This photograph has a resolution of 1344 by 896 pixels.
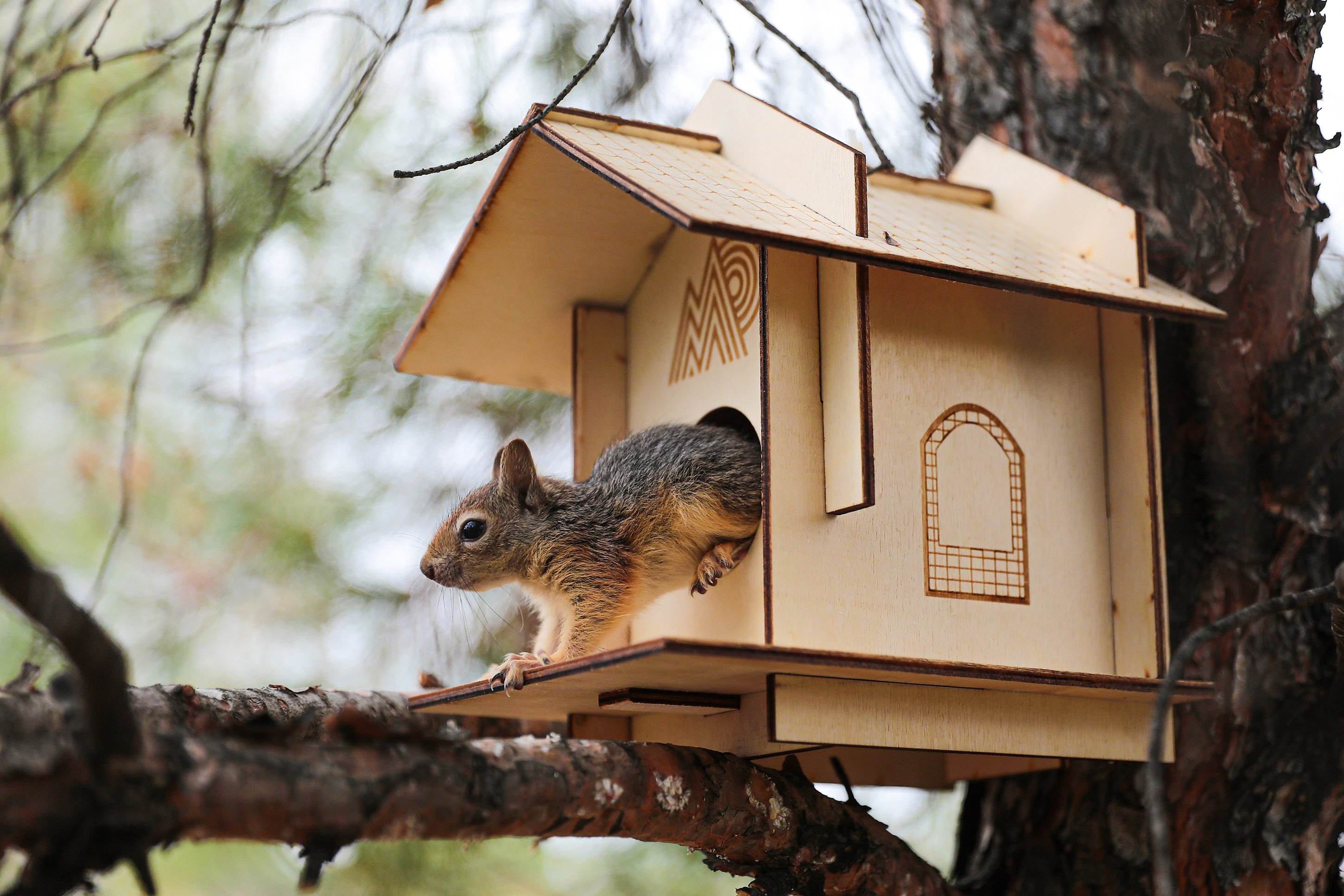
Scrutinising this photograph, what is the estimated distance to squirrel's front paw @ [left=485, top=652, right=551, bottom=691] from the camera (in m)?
1.94

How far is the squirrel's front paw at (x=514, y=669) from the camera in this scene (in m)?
1.94

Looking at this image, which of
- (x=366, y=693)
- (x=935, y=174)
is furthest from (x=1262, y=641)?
(x=366, y=693)

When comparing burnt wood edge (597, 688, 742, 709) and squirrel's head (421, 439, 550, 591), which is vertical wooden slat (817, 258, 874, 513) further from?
squirrel's head (421, 439, 550, 591)

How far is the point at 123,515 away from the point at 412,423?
48.0 inches

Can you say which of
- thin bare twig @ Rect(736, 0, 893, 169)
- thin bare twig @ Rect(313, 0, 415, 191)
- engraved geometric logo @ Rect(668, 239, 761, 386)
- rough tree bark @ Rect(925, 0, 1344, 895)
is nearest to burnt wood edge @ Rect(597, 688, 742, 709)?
engraved geometric logo @ Rect(668, 239, 761, 386)

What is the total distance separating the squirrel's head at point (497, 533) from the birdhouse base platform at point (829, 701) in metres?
0.25

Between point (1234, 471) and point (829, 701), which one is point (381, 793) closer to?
point (829, 701)

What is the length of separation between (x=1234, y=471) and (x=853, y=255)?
113cm

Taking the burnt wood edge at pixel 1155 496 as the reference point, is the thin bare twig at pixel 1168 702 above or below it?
below

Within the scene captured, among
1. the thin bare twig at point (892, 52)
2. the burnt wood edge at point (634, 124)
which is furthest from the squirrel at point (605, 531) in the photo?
the thin bare twig at point (892, 52)

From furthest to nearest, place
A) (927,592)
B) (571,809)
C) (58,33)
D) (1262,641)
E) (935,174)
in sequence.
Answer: (935,174) → (1262,641) → (58,33) → (927,592) → (571,809)

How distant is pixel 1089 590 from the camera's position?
87.0 inches

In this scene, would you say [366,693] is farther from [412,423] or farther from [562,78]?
[562,78]

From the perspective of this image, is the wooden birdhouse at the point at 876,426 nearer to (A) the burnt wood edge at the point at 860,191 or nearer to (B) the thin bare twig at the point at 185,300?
(A) the burnt wood edge at the point at 860,191
